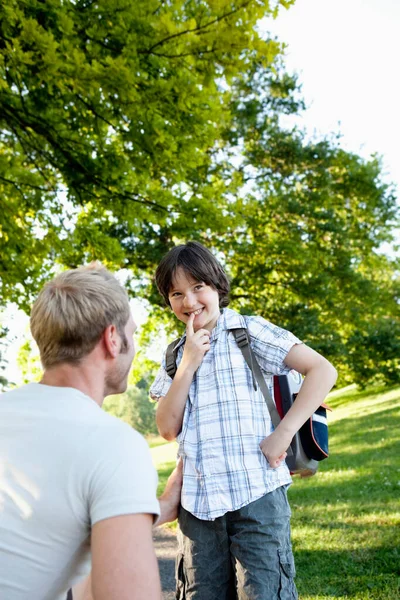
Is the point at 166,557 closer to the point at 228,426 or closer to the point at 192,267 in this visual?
the point at 228,426

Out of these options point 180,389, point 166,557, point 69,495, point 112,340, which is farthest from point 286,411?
point 166,557

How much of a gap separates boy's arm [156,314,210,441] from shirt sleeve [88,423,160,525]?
93cm

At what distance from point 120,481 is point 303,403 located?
1.05 meters

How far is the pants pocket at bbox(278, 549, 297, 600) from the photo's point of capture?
204cm

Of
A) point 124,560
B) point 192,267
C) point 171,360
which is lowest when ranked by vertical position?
point 124,560

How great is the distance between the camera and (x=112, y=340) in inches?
62.3

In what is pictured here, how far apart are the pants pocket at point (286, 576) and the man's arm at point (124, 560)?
3.04ft

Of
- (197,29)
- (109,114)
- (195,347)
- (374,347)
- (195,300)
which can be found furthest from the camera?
(374,347)

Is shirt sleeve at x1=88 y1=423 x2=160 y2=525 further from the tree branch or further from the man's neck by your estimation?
the tree branch

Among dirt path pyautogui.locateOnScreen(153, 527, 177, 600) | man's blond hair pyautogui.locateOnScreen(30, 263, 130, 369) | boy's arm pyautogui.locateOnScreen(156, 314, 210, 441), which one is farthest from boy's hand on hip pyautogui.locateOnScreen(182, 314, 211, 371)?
dirt path pyautogui.locateOnScreen(153, 527, 177, 600)

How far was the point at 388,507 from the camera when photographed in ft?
19.7

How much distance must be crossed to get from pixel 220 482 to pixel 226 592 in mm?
383

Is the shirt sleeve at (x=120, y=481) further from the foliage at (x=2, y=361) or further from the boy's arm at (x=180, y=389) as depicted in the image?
the foliage at (x=2, y=361)

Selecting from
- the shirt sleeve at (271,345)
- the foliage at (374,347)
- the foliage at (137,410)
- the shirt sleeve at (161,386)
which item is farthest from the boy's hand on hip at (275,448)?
the foliage at (137,410)
